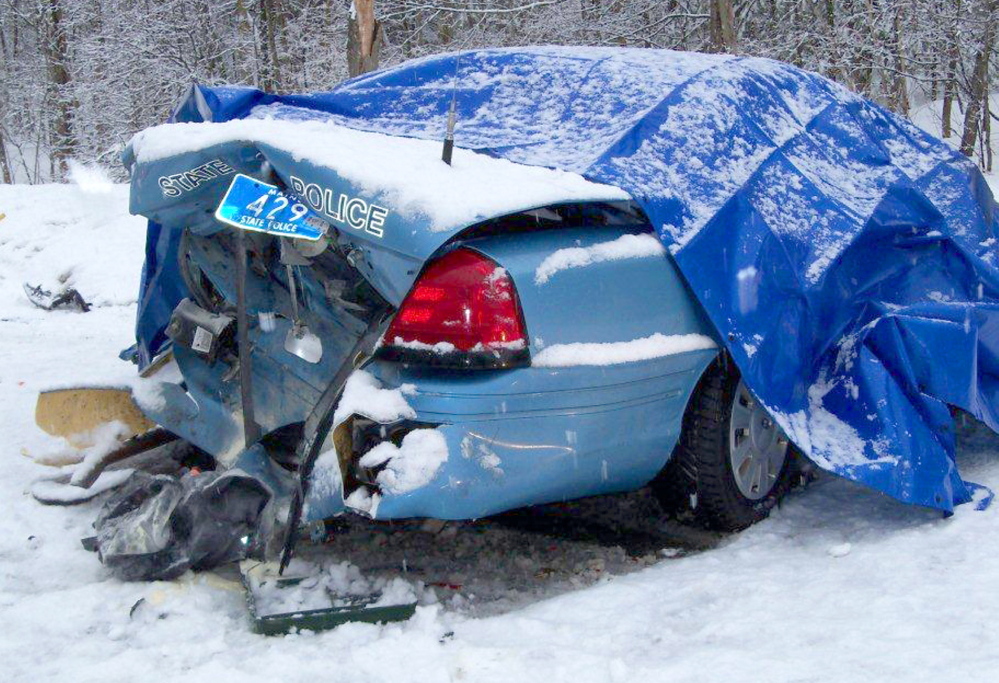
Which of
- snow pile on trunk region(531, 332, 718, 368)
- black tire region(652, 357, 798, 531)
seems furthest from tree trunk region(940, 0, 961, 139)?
snow pile on trunk region(531, 332, 718, 368)

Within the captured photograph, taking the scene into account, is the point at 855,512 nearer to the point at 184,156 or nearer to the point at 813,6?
the point at 184,156

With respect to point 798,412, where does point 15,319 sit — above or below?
below

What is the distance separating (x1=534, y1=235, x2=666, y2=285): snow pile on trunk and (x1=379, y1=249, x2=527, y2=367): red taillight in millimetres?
137

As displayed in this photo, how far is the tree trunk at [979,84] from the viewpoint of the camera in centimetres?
1786

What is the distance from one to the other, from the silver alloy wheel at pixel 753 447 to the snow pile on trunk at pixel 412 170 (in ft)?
3.00

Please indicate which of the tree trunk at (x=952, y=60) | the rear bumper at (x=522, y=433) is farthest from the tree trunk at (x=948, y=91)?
the rear bumper at (x=522, y=433)

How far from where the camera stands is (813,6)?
1800 centimetres

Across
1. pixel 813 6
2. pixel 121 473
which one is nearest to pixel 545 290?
pixel 121 473

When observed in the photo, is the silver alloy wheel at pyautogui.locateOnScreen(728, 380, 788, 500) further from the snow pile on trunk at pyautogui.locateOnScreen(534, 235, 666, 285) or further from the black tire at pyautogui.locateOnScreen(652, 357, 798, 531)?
the snow pile on trunk at pyautogui.locateOnScreen(534, 235, 666, 285)

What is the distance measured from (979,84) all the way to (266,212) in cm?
1921

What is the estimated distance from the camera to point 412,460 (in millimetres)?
2570

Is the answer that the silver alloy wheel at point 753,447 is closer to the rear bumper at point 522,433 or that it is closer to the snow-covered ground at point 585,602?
the snow-covered ground at point 585,602

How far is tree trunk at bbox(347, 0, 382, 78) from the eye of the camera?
35.1 ft

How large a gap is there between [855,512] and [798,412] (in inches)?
19.2
